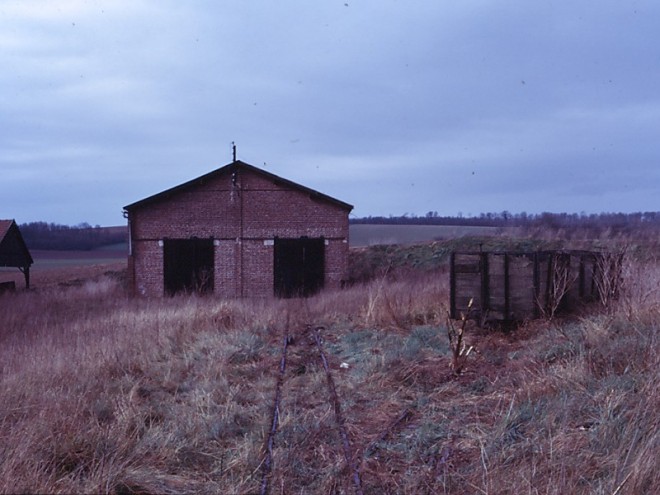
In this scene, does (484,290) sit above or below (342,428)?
above

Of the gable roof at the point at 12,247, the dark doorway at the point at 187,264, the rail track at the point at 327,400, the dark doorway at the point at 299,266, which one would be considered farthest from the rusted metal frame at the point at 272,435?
the gable roof at the point at 12,247

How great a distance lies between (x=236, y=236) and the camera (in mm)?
28406

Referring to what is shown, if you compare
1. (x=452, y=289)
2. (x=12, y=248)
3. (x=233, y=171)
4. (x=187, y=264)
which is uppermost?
(x=233, y=171)

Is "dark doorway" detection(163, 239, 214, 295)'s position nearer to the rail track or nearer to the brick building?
the brick building

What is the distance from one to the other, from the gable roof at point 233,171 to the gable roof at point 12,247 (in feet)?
42.4

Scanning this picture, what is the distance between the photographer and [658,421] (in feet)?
17.0

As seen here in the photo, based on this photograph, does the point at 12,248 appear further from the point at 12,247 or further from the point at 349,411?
the point at 349,411

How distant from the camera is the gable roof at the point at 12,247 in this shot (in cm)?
3662

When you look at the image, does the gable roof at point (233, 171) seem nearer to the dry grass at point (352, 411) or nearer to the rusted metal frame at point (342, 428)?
the dry grass at point (352, 411)

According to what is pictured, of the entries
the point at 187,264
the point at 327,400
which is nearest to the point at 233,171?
the point at 187,264

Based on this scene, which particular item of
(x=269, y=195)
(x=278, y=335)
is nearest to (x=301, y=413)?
(x=278, y=335)

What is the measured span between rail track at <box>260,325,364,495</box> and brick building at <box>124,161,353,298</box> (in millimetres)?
14770

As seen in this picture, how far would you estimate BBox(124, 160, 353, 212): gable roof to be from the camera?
28.3 m

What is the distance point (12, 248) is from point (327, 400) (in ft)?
116
